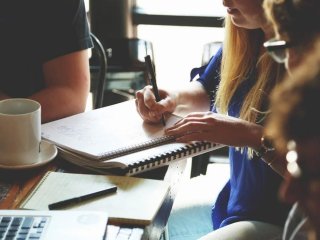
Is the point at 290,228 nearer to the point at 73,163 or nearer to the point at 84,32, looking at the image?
the point at 73,163

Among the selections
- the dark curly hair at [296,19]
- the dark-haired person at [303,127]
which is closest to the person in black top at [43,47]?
the dark curly hair at [296,19]

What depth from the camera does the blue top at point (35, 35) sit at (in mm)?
1537

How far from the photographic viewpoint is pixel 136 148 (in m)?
1.15

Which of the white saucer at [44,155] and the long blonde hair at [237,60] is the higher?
the long blonde hair at [237,60]

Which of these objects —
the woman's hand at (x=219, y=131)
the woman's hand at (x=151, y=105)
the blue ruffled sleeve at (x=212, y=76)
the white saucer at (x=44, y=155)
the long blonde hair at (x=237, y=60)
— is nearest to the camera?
the white saucer at (x=44, y=155)

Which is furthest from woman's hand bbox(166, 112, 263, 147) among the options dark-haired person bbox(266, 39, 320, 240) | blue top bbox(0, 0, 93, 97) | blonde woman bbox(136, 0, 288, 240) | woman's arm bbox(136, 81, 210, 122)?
dark-haired person bbox(266, 39, 320, 240)

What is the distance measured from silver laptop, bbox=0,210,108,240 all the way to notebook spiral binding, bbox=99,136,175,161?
0.72 feet

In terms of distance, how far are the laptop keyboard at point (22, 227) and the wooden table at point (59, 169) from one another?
0.26 ft

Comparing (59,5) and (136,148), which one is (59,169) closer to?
(136,148)

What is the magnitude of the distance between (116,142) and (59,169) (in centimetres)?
14

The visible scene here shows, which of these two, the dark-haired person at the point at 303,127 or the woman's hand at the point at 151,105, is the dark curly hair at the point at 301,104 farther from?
the woman's hand at the point at 151,105

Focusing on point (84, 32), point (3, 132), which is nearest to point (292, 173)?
point (3, 132)

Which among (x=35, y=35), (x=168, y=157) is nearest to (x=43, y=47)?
(x=35, y=35)

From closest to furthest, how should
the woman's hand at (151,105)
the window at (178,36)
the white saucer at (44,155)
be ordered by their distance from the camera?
the white saucer at (44,155), the woman's hand at (151,105), the window at (178,36)
